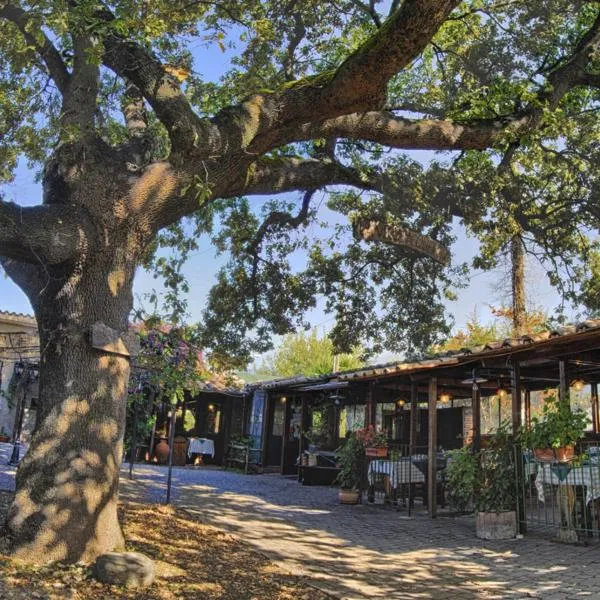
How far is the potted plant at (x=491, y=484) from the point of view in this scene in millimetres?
8258

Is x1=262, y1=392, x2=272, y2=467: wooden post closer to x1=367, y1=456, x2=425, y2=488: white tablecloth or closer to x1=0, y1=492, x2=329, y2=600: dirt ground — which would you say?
x1=367, y1=456, x2=425, y2=488: white tablecloth

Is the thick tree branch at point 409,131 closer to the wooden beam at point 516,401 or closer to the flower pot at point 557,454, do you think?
the wooden beam at point 516,401

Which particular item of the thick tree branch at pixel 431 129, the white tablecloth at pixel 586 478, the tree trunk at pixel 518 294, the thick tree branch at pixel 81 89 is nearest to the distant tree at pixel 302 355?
the tree trunk at pixel 518 294

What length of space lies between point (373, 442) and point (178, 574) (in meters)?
7.16

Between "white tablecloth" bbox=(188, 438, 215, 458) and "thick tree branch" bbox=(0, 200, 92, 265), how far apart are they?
1570 cm

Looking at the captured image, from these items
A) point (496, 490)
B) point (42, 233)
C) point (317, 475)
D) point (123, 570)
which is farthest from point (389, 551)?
point (317, 475)

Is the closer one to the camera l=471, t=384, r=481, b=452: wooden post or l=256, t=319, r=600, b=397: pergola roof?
l=256, t=319, r=600, b=397: pergola roof

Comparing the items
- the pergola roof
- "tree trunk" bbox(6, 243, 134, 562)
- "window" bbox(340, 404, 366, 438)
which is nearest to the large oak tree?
"tree trunk" bbox(6, 243, 134, 562)

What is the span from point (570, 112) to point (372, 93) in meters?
6.29

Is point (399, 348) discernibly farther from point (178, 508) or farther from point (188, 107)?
point (188, 107)

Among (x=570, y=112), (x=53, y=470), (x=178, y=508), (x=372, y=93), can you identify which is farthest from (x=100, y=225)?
(x=570, y=112)

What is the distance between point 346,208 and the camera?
12438mm

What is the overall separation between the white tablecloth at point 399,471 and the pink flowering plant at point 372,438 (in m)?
0.36

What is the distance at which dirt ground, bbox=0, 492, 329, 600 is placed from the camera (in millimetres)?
4539
